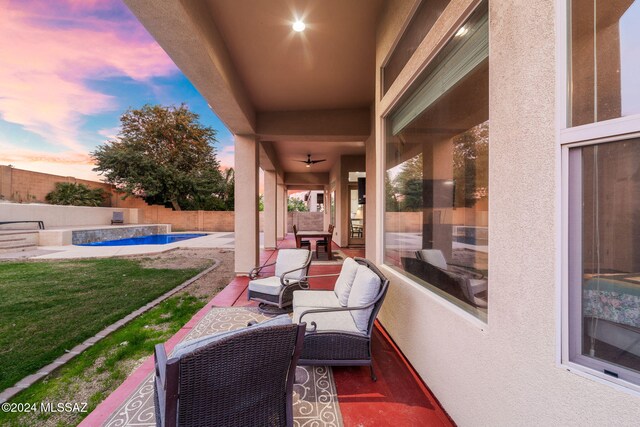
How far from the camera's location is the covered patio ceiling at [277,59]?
287 cm

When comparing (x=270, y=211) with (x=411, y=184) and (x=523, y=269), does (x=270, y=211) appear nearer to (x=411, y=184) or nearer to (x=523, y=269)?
(x=411, y=184)

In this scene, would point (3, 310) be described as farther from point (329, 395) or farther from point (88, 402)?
point (329, 395)

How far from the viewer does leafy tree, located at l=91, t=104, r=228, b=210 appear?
19.2 metres

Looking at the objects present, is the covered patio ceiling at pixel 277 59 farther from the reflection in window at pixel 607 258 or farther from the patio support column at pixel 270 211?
the patio support column at pixel 270 211

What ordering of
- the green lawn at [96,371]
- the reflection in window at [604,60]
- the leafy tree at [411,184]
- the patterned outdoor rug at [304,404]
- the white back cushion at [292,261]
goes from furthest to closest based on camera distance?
the white back cushion at [292,261]
the leafy tree at [411,184]
the green lawn at [96,371]
the patterned outdoor rug at [304,404]
the reflection in window at [604,60]

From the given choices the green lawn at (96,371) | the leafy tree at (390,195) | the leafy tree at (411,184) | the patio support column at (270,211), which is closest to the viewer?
the green lawn at (96,371)

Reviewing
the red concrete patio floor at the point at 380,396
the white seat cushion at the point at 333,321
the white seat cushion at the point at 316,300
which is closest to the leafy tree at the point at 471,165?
the white seat cushion at the point at 333,321

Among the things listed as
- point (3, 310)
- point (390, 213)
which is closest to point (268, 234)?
point (3, 310)

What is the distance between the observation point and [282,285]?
3.73 meters

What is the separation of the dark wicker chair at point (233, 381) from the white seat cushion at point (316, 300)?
55.6 inches

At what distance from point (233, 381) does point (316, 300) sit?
1826 millimetres

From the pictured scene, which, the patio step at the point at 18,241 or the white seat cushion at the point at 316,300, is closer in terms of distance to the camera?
the white seat cushion at the point at 316,300

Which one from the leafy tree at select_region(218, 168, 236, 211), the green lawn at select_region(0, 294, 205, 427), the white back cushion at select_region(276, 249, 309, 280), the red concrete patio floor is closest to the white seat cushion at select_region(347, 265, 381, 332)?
the red concrete patio floor

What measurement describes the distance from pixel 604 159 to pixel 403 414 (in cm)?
194
